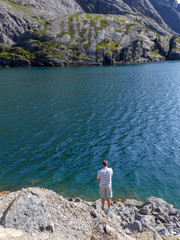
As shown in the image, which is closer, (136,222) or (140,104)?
(136,222)

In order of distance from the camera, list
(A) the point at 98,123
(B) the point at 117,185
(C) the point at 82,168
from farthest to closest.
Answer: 1. (A) the point at 98,123
2. (C) the point at 82,168
3. (B) the point at 117,185

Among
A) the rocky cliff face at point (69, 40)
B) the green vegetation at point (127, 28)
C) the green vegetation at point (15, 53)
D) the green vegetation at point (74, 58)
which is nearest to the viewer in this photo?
the green vegetation at point (15, 53)

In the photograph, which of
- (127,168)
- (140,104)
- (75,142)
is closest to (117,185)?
(127,168)

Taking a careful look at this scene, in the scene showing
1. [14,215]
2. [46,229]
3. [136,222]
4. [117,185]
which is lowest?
[117,185]

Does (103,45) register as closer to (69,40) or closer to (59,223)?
(69,40)

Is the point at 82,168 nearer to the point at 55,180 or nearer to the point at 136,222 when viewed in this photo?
the point at 55,180

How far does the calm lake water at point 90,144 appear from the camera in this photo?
65.7 feet

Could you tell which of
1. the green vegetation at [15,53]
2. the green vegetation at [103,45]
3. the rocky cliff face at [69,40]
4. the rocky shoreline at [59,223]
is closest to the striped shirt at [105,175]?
the rocky shoreline at [59,223]

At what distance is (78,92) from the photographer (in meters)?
59.5

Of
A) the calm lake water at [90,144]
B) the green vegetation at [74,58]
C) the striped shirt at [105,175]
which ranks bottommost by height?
the calm lake water at [90,144]

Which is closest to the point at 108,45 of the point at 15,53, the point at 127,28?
the point at 127,28

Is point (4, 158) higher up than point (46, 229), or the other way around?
point (46, 229)

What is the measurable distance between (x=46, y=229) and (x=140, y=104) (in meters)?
40.8

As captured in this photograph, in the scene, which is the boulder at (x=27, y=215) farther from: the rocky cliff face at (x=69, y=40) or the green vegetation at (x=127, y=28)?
the green vegetation at (x=127, y=28)
